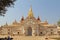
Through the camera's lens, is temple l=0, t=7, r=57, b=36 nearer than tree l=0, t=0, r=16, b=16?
No

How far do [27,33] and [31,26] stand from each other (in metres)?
2.93

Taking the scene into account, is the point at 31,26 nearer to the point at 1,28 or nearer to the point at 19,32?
the point at 19,32

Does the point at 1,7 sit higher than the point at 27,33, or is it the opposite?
the point at 1,7

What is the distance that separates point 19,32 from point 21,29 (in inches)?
49.0

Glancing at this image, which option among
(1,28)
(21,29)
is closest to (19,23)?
(21,29)

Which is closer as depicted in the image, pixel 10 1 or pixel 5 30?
pixel 10 1

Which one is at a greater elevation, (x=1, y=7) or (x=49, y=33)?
(x=1, y=7)

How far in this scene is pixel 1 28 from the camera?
213ft

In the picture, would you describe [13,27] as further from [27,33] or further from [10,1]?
[10,1]

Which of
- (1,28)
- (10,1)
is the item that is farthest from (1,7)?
(1,28)

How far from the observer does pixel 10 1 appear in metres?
18.5

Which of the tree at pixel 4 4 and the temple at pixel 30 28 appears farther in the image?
the temple at pixel 30 28

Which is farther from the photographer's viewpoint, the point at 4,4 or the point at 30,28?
the point at 30,28

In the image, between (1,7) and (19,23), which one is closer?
(1,7)
